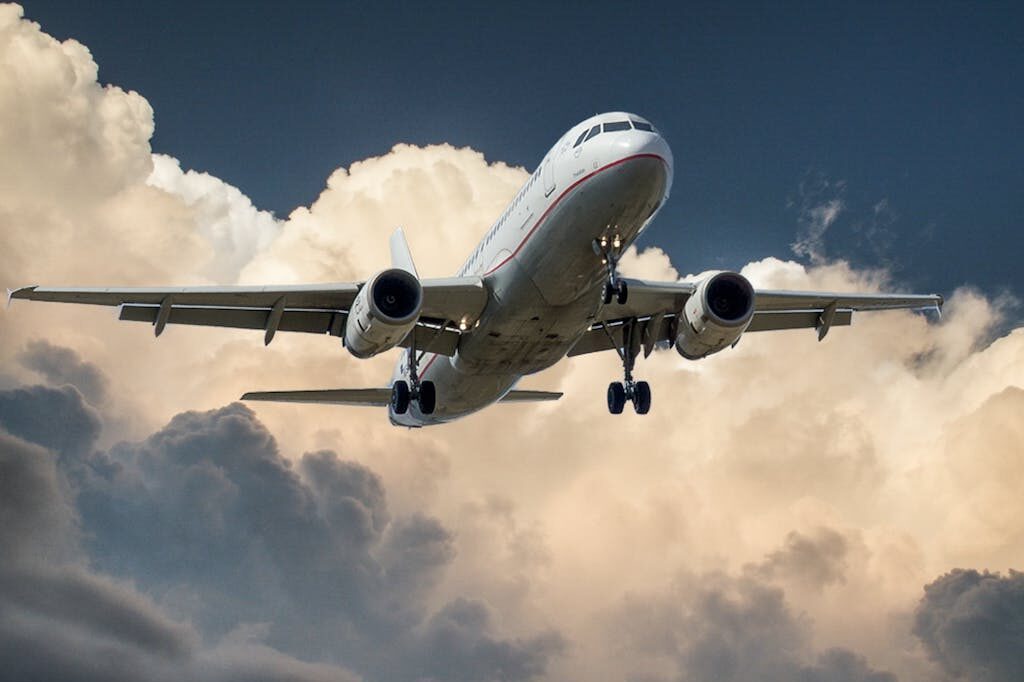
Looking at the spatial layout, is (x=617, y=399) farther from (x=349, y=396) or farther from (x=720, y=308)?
(x=349, y=396)

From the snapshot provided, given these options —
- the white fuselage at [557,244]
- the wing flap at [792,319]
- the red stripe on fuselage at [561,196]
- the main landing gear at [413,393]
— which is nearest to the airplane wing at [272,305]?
the white fuselage at [557,244]

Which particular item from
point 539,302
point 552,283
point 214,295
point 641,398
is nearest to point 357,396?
point 214,295

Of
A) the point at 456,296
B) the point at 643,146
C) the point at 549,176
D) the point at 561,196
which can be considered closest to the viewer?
the point at 643,146

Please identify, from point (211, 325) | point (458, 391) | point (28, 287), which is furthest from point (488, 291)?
point (28, 287)

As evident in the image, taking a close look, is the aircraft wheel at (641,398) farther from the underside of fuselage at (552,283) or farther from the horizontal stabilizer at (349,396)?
the horizontal stabilizer at (349,396)

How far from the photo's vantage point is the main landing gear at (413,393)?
97.4 ft

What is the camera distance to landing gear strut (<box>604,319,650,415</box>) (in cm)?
3053

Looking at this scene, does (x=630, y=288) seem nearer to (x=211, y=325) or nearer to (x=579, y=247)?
(x=579, y=247)

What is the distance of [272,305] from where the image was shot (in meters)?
28.0

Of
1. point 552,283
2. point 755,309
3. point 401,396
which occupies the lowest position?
point 552,283

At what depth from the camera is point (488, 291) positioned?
26172 mm

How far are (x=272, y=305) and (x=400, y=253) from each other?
5.94 meters

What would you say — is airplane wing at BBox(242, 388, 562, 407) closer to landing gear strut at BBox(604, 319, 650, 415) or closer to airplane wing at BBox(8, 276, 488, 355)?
airplane wing at BBox(8, 276, 488, 355)

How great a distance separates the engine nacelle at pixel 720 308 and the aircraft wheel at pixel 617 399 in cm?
402
